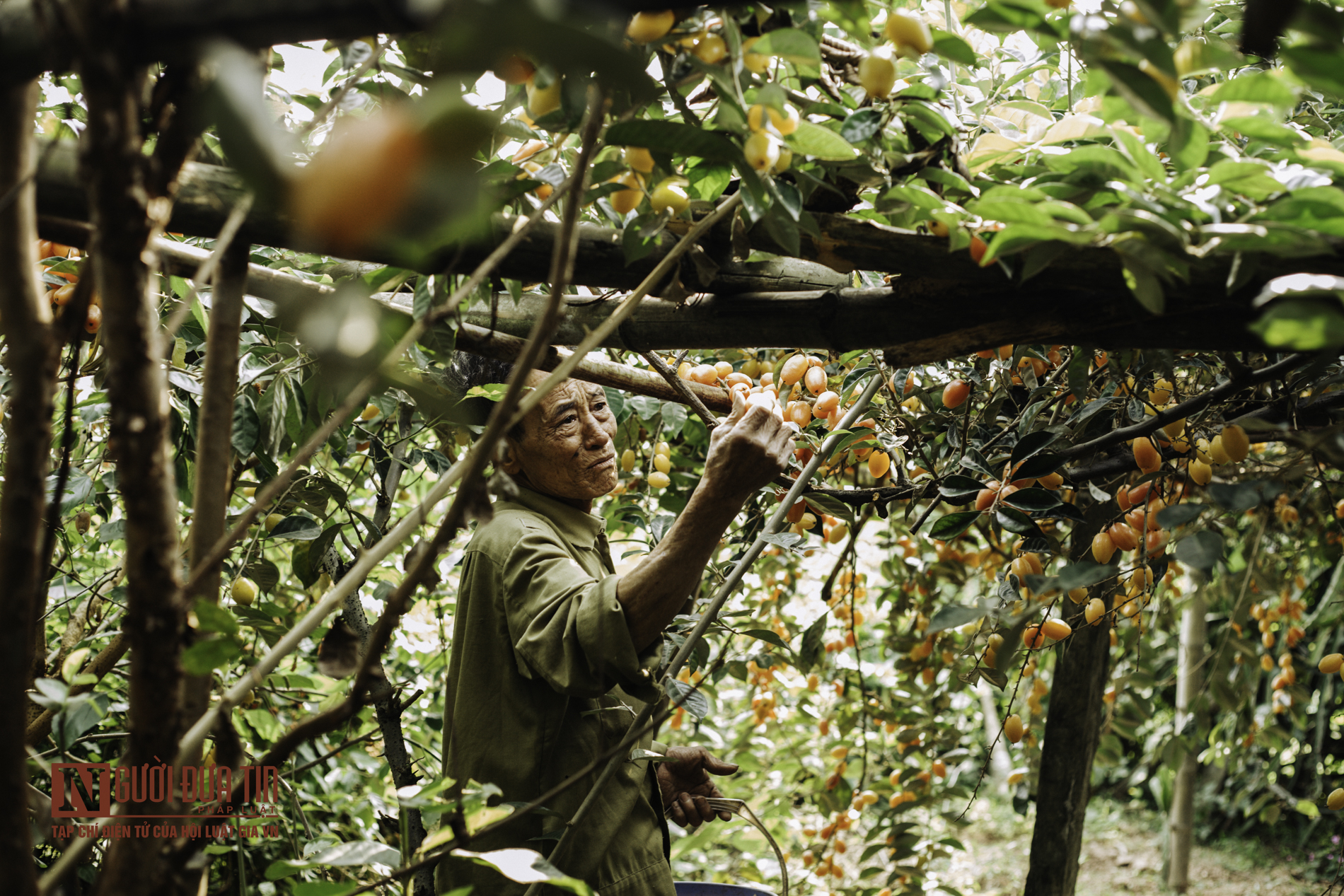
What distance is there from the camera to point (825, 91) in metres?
0.95

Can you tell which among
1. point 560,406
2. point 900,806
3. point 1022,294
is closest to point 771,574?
point 900,806

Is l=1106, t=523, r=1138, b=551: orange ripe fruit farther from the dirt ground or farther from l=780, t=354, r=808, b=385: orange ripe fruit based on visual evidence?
the dirt ground

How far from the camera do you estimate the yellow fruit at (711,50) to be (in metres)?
0.72

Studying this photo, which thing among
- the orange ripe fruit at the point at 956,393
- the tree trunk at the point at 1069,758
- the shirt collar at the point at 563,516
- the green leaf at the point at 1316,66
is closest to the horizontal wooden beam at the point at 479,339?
the shirt collar at the point at 563,516

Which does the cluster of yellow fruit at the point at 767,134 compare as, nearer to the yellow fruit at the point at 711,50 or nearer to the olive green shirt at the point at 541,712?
the yellow fruit at the point at 711,50

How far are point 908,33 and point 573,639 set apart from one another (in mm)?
848

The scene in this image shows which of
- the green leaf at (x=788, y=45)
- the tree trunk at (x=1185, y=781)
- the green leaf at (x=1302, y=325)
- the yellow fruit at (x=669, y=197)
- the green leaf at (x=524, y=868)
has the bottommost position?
the tree trunk at (x=1185, y=781)

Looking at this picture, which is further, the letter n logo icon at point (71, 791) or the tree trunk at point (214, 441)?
the letter n logo icon at point (71, 791)

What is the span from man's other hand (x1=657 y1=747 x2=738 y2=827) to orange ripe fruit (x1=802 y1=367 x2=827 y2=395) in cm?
70

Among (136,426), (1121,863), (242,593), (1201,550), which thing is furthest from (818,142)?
(1121,863)

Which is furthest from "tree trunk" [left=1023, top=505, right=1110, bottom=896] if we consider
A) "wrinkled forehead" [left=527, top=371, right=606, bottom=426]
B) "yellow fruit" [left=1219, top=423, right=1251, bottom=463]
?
"wrinkled forehead" [left=527, top=371, right=606, bottom=426]

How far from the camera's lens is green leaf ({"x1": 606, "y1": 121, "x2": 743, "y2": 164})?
27.5 inches

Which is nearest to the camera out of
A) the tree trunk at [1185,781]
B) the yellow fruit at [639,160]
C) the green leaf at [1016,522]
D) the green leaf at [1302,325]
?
the green leaf at [1302,325]

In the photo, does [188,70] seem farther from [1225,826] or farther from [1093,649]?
[1225,826]
